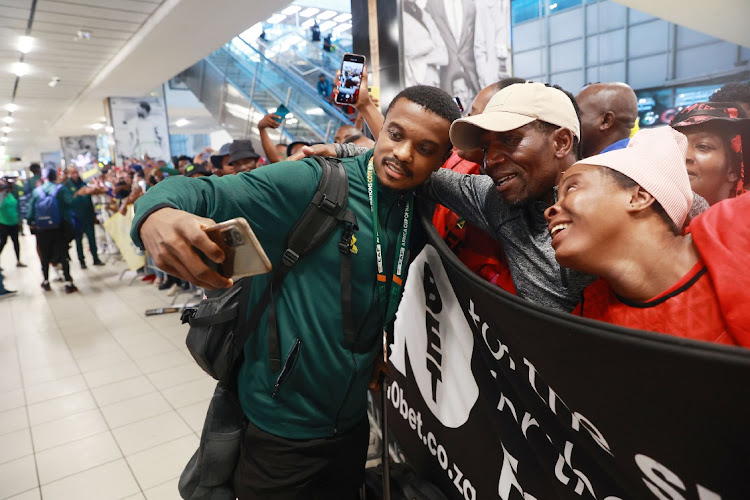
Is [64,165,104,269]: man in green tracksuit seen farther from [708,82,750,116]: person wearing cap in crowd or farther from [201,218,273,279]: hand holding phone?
[708,82,750,116]: person wearing cap in crowd

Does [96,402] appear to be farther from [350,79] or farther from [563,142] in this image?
[563,142]

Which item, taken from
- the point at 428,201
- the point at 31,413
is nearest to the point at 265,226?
the point at 428,201

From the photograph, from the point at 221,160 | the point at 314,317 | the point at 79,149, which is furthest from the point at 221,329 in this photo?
the point at 79,149

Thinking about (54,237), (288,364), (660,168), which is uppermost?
(660,168)

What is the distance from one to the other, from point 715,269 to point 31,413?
469 centimetres

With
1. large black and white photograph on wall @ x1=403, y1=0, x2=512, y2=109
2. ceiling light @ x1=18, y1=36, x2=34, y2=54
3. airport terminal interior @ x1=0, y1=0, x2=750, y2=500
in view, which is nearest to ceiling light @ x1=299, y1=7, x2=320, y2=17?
airport terminal interior @ x1=0, y1=0, x2=750, y2=500

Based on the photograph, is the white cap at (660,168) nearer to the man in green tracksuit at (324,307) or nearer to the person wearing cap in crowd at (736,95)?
the man in green tracksuit at (324,307)

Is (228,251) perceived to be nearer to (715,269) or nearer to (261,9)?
(715,269)

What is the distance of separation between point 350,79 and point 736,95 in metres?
1.85

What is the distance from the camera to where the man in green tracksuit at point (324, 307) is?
1.37m

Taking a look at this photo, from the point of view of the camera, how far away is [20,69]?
904 centimetres

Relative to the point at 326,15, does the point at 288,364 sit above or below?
below

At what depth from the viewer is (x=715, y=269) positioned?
0.77m

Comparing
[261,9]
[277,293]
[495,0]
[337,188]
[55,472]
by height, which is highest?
[261,9]
